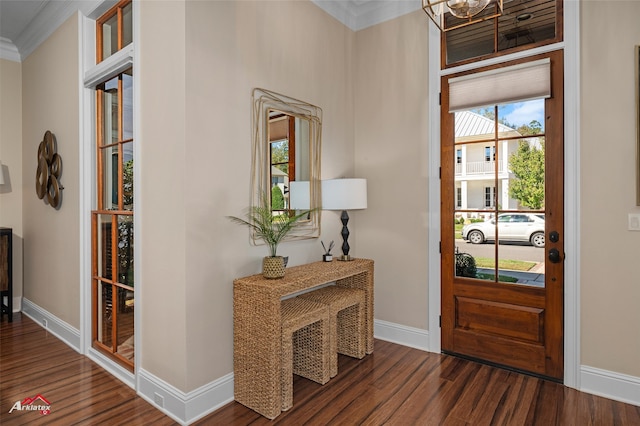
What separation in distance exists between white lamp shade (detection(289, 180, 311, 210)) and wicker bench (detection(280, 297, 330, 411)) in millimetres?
719

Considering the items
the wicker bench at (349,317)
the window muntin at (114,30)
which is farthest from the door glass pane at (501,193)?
the window muntin at (114,30)

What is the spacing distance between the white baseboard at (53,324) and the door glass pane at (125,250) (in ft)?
2.95

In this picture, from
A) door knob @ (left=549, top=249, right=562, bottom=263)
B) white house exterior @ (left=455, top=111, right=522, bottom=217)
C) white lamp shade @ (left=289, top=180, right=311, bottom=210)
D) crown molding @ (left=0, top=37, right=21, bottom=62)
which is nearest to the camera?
door knob @ (left=549, top=249, right=562, bottom=263)

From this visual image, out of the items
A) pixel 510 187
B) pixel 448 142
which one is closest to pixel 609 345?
pixel 510 187

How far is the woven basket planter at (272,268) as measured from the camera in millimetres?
2352

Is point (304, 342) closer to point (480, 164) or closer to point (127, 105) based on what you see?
point (480, 164)

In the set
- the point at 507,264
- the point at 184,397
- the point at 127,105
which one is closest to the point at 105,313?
the point at 184,397

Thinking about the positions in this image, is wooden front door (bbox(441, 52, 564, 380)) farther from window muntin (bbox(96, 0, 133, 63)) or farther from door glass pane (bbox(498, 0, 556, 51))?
window muntin (bbox(96, 0, 133, 63))

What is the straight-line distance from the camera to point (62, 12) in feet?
10.6

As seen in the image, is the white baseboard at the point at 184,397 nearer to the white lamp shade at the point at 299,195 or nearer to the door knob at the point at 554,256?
the white lamp shade at the point at 299,195

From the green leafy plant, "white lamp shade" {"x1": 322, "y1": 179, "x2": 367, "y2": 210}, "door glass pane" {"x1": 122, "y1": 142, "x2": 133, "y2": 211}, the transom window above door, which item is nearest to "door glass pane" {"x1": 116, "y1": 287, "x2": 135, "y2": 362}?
"door glass pane" {"x1": 122, "y1": 142, "x2": 133, "y2": 211}

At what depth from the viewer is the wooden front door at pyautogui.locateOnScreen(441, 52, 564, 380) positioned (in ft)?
8.43

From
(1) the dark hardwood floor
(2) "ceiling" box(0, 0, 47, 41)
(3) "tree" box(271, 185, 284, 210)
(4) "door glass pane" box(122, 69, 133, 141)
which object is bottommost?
(1) the dark hardwood floor

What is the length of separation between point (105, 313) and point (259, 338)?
1513mm
